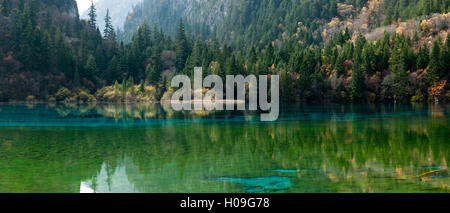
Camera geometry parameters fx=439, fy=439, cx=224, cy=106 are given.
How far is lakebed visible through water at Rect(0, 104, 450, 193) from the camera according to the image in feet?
52.7

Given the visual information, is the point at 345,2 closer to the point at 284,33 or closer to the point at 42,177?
the point at 284,33

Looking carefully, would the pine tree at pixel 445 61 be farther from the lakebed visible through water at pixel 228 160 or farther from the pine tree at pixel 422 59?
the lakebed visible through water at pixel 228 160

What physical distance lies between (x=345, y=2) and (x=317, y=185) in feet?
618

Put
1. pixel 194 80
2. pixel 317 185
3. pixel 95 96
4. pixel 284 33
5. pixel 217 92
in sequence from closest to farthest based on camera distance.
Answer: pixel 317 185 → pixel 217 92 → pixel 194 80 → pixel 95 96 → pixel 284 33

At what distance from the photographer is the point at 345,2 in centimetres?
19125

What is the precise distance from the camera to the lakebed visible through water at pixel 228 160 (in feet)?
52.7

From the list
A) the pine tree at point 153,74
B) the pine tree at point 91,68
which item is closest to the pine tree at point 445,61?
A: the pine tree at point 153,74

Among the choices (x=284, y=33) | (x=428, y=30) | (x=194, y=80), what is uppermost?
(x=284, y=33)

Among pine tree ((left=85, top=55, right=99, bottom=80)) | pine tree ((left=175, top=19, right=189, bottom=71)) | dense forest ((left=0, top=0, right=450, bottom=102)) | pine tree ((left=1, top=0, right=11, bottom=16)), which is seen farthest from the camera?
pine tree ((left=175, top=19, right=189, bottom=71))

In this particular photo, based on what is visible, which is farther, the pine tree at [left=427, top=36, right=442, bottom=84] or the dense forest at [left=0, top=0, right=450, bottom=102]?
the dense forest at [left=0, top=0, right=450, bottom=102]

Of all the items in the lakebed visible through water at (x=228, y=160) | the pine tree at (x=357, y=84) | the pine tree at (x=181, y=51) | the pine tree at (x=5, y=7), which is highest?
the pine tree at (x=5, y=7)

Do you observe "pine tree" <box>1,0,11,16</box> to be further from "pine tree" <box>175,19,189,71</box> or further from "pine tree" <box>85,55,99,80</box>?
"pine tree" <box>175,19,189,71</box>

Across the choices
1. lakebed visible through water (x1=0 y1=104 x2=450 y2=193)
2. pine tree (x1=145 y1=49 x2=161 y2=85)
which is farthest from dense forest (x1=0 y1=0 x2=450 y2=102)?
lakebed visible through water (x1=0 y1=104 x2=450 y2=193)

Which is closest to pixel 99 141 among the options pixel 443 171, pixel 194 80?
pixel 443 171
